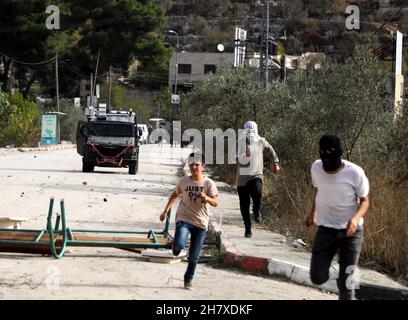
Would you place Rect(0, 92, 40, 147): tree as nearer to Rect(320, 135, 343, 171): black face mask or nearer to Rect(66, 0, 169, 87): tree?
Rect(66, 0, 169, 87): tree

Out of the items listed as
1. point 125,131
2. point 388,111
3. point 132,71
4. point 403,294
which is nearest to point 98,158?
point 125,131

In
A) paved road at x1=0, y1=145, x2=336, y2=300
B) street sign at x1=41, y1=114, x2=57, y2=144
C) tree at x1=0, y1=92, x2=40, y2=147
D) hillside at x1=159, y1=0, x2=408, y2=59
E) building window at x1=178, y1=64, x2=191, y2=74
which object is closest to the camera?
paved road at x1=0, y1=145, x2=336, y2=300

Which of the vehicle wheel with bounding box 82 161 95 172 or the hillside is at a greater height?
the hillside

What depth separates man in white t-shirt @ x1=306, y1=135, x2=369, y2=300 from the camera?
784cm

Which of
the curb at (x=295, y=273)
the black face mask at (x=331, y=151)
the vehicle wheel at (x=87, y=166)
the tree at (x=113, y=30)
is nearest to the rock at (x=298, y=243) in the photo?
the curb at (x=295, y=273)

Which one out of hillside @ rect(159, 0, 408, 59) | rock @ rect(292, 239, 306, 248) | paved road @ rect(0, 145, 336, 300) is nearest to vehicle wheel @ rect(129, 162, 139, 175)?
paved road @ rect(0, 145, 336, 300)

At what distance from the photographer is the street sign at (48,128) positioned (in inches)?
2034

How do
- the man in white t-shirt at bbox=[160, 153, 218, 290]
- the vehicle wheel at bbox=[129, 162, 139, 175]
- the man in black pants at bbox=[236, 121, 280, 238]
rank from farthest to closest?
the vehicle wheel at bbox=[129, 162, 139, 175]
the man in black pants at bbox=[236, 121, 280, 238]
the man in white t-shirt at bbox=[160, 153, 218, 290]

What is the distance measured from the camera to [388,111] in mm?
16281

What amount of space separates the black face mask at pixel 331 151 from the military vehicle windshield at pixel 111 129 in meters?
23.9

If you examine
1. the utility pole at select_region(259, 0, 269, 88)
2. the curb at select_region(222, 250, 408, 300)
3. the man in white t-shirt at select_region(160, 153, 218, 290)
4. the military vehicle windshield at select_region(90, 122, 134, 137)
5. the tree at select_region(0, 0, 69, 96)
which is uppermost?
the tree at select_region(0, 0, 69, 96)

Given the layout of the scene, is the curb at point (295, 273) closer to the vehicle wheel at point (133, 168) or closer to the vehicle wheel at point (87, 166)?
the vehicle wheel at point (133, 168)
